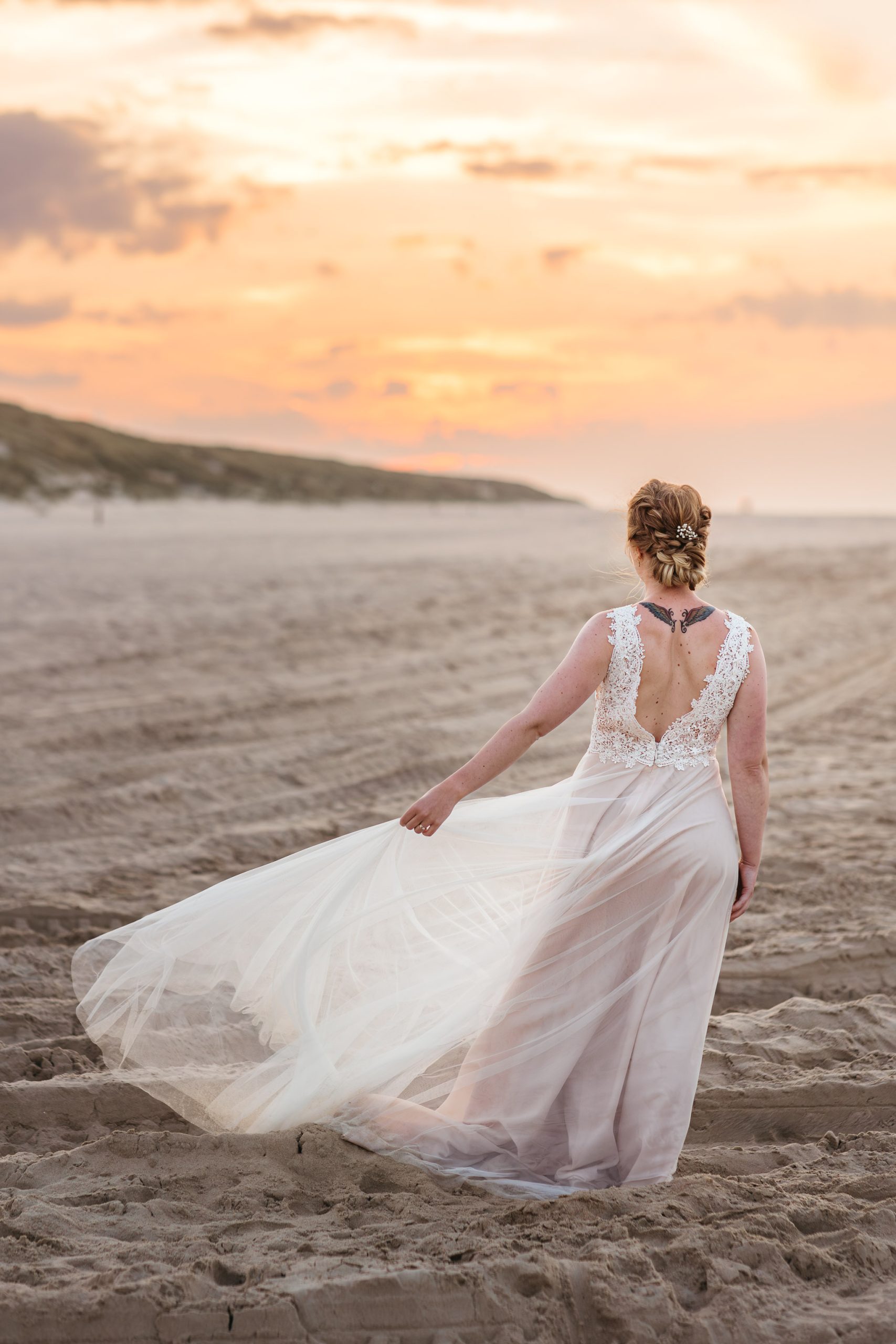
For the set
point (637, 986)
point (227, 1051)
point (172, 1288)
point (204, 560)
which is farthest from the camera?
point (204, 560)

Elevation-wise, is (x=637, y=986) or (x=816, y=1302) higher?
(x=637, y=986)

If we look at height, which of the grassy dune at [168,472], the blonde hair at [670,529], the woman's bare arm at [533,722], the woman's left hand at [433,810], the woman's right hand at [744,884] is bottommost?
the woman's right hand at [744,884]

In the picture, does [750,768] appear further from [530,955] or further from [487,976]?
[487,976]

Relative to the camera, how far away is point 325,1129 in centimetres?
390

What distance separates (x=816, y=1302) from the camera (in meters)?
3.23

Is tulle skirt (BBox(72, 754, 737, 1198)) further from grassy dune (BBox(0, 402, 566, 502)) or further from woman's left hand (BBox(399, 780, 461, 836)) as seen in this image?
grassy dune (BBox(0, 402, 566, 502))

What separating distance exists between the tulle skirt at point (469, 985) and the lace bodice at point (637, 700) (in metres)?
0.07

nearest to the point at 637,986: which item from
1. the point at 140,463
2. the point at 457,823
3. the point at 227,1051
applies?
the point at 457,823

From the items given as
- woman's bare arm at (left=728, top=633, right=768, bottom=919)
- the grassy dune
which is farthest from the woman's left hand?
the grassy dune

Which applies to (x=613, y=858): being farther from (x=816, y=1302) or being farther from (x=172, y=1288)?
(x=172, y=1288)

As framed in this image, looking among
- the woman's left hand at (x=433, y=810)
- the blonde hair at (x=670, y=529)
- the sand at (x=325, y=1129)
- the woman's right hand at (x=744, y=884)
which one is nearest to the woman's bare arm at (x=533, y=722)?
the woman's left hand at (x=433, y=810)

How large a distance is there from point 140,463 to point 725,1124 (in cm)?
8372

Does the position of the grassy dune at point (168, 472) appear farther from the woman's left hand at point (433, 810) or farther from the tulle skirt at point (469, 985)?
the woman's left hand at point (433, 810)

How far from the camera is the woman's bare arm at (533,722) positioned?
3.75 meters
